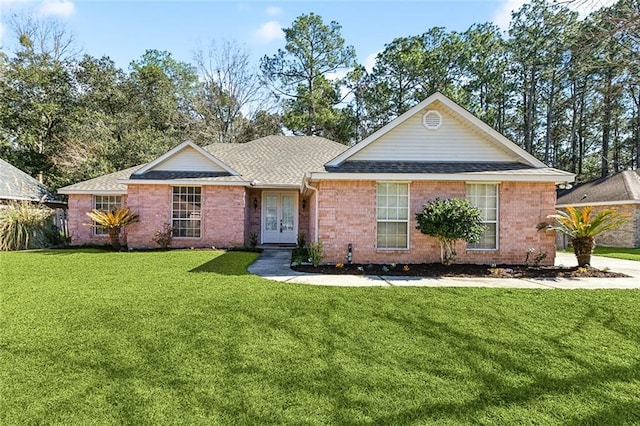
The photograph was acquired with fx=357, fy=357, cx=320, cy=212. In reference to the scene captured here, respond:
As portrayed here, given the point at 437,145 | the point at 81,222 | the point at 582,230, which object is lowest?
the point at 81,222

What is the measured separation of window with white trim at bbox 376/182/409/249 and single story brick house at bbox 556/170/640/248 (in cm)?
1244

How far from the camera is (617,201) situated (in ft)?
64.4

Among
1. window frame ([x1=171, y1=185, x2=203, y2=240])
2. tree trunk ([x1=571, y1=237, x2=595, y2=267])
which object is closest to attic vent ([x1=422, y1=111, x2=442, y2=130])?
tree trunk ([x1=571, y1=237, x2=595, y2=267])

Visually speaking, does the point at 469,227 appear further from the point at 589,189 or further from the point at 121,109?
the point at 121,109

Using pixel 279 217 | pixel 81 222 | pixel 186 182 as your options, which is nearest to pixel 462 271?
pixel 279 217

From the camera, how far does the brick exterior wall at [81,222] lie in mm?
15836

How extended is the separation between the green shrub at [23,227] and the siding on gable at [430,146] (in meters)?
14.4

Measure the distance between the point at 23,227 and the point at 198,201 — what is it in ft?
24.8

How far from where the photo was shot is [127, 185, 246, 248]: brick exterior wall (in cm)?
1412

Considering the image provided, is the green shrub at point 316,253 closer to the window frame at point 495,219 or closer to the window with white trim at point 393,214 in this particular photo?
the window with white trim at point 393,214

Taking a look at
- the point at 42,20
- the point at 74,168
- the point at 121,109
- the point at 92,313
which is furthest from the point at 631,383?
the point at 42,20

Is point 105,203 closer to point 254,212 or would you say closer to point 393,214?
point 254,212

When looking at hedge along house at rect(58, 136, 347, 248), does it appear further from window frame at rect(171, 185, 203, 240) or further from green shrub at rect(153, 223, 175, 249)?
green shrub at rect(153, 223, 175, 249)

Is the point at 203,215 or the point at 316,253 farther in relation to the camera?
the point at 203,215
